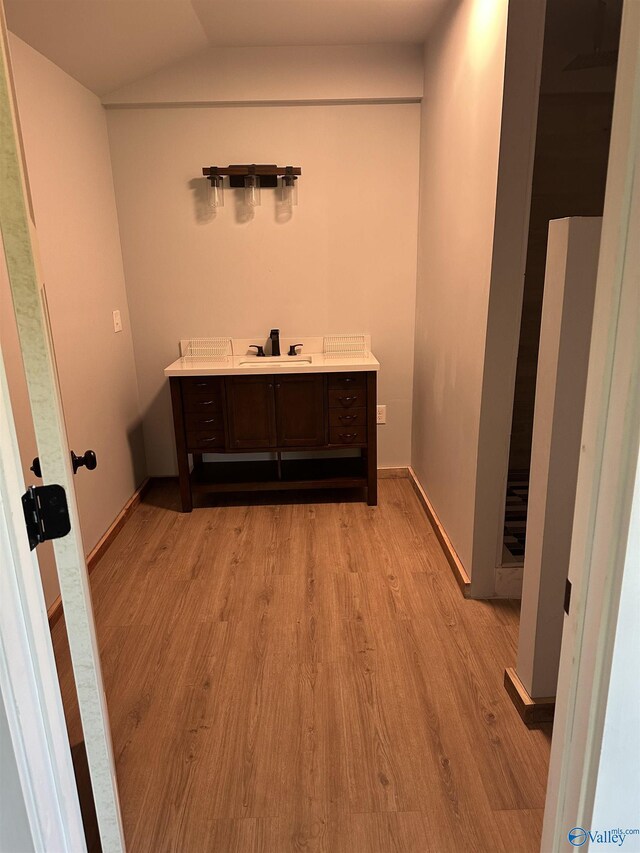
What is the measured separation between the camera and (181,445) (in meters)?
3.28

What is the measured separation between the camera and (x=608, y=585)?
0.76 metres

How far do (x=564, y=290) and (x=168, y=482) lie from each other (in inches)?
118

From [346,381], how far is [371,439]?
1.22 feet

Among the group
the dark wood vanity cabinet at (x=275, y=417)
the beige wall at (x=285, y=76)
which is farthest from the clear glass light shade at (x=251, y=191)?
the dark wood vanity cabinet at (x=275, y=417)

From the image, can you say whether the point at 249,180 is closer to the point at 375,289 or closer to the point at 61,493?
Result: the point at 375,289

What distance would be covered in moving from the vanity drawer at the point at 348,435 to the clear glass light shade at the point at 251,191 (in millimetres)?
1442

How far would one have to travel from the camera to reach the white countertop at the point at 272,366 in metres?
3.16

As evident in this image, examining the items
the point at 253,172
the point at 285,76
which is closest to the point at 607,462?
the point at 253,172

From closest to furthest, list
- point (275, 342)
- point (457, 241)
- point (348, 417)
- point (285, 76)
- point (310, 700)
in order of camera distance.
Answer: point (310, 700) → point (457, 241) → point (285, 76) → point (348, 417) → point (275, 342)

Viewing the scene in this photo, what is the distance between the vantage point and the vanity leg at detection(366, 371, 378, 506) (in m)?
3.24

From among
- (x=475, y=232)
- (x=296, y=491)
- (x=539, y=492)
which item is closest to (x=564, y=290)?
(x=539, y=492)

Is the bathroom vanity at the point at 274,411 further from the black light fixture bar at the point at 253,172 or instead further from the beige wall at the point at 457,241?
the black light fixture bar at the point at 253,172

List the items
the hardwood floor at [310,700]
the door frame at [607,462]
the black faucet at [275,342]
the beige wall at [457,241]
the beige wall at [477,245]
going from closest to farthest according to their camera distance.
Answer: the door frame at [607,462] → the hardwood floor at [310,700] → the beige wall at [477,245] → the beige wall at [457,241] → the black faucet at [275,342]

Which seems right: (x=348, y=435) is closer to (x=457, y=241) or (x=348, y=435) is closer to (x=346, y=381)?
(x=346, y=381)
